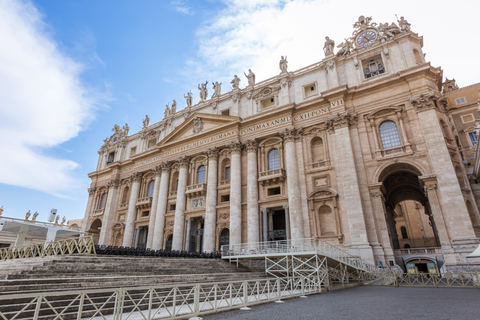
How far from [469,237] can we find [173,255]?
19882 millimetres

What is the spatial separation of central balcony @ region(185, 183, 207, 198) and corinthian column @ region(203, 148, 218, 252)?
33.5 inches

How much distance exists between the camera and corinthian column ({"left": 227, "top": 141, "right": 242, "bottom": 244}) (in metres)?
25.2

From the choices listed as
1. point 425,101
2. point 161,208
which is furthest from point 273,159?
point 161,208

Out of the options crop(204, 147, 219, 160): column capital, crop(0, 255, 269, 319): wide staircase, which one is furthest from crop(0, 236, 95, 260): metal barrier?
crop(204, 147, 219, 160): column capital

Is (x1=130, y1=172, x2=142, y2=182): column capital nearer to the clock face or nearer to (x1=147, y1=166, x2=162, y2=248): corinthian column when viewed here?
(x1=147, y1=166, x2=162, y2=248): corinthian column

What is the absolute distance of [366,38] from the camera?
88.7ft

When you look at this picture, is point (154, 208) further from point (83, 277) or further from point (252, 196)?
point (83, 277)

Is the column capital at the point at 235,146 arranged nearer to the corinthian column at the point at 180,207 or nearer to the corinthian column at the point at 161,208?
the corinthian column at the point at 180,207

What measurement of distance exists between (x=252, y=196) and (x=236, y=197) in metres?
1.68

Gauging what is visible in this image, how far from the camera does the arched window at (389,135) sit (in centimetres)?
2262

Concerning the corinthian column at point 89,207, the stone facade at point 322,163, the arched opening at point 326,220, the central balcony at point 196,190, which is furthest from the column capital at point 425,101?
the corinthian column at point 89,207

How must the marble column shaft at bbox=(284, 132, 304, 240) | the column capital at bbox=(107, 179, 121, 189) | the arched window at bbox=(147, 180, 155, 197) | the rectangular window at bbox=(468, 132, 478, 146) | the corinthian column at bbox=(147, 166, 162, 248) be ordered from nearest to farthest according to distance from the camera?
the marble column shaft at bbox=(284, 132, 304, 240)
the rectangular window at bbox=(468, 132, 478, 146)
the corinthian column at bbox=(147, 166, 162, 248)
the arched window at bbox=(147, 180, 155, 197)
the column capital at bbox=(107, 179, 121, 189)

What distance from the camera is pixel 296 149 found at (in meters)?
26.2

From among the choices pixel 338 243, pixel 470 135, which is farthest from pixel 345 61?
pixel 338 243
